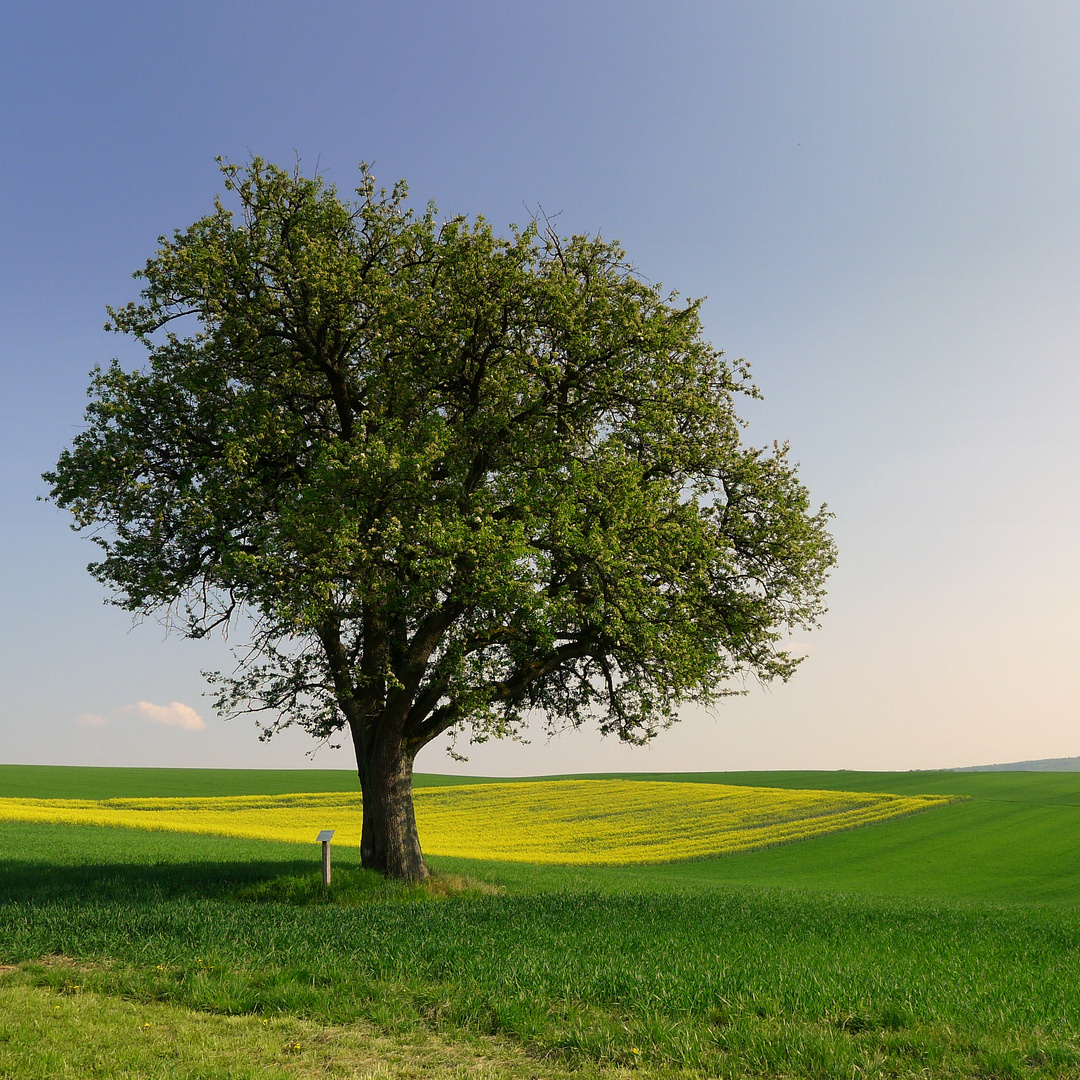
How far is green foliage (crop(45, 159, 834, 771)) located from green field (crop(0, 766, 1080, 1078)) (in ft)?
18.6

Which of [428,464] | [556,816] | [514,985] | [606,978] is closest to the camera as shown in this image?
[514,985]

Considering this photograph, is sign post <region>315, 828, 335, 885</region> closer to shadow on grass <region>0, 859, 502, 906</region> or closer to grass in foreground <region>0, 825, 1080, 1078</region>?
shadow on grass <region>0, 859, 502, 906</region>

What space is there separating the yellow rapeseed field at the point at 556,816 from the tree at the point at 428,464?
2173 centimetres

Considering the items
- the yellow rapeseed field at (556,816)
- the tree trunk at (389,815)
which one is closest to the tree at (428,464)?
the tree trunk at (389,815)

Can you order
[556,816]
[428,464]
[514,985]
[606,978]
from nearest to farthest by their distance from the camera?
[514,985]
[606,978]
[428,464]
[556,816]

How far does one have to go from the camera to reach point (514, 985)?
31.2 feet

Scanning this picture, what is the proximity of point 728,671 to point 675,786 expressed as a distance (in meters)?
58.1

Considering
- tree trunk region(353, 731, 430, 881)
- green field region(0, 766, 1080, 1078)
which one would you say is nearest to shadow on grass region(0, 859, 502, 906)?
green field region(0, 766, 1080, 1078)

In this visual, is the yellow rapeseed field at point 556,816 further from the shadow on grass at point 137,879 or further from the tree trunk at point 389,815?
the tree trunk at point 389,815

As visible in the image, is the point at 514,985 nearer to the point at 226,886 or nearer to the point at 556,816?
the point at 226,886

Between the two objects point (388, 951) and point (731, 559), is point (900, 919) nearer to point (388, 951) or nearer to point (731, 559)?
point (731, 559)

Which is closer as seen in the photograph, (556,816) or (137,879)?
(137,879)

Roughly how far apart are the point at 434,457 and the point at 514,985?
11.1 metres

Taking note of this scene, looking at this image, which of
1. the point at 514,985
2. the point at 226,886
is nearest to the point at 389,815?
the point at 226,886
